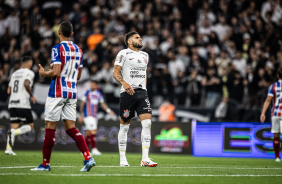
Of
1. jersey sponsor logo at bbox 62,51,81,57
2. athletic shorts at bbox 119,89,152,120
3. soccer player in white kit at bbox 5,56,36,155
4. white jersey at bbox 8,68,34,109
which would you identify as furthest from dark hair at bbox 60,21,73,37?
white jersey at bbox 8,68,34,109

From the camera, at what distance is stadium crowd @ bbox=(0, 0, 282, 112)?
18.8 metres

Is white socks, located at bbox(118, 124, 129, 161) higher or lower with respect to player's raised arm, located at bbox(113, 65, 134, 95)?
lower

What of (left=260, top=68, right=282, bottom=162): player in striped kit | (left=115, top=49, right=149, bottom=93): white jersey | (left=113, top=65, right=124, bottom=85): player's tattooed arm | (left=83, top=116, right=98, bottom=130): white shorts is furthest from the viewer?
(left=83, top=116, right=98, bottom=130): white shorts

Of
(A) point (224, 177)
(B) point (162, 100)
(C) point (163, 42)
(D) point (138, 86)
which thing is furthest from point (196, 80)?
(A) point (224, 177)

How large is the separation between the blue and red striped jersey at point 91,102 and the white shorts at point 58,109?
27.3ft

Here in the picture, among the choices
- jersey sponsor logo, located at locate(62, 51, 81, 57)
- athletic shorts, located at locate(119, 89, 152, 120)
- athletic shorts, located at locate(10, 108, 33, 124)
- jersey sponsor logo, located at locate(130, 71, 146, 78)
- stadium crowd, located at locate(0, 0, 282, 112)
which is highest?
stadium crowd, located at locate(0, 0, 282, 112)

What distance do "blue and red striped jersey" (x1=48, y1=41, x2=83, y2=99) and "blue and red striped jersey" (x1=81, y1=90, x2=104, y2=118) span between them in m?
8.31

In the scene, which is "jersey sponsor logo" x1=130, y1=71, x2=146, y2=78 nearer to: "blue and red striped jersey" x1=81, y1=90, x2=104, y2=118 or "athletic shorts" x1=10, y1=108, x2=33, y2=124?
"athletic shorts" x1=10, y1=108, x2=33, y2=124

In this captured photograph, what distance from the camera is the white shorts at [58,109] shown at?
8.74m

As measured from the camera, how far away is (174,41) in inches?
829

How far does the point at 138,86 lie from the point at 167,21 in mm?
12116

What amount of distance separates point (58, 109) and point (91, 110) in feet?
28.0

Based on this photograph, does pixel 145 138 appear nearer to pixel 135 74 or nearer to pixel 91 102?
pixel 135 74

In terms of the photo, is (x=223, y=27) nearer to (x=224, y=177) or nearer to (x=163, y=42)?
(x=163, y=42)
